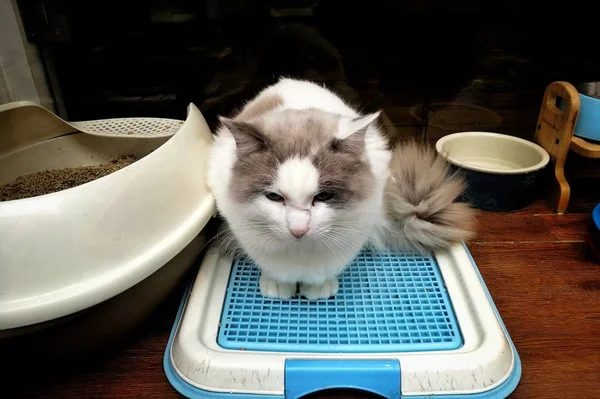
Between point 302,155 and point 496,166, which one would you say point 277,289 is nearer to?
point 302,155

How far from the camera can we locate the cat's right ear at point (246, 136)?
83 cm

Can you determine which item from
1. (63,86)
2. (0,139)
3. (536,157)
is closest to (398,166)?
(536,157)

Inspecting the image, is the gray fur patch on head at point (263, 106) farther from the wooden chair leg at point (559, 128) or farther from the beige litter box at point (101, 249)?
the wooden chair leg at point (559, 128)

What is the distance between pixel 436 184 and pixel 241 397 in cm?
71

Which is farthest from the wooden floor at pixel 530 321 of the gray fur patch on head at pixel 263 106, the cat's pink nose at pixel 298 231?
the gray fur patch on head at pixel 263 106

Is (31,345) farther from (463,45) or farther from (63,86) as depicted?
(463,45)

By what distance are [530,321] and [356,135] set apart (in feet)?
2.13

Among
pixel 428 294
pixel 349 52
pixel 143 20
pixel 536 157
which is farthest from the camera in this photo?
pixel 349 52

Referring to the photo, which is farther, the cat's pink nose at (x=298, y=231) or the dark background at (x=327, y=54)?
the dark background at (x=327, y=54)

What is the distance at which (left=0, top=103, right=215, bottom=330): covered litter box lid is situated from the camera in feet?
2.53

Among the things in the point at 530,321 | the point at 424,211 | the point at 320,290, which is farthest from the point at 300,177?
the point at 530,321

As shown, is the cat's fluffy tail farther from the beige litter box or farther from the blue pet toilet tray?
the beige litter box

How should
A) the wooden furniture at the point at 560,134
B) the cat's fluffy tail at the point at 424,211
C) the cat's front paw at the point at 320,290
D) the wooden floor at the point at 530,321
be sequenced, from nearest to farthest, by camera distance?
the wooden floor at the point at 530,321 → the cat's front paw at the point at 320,290 → the cat's fluffy tail at the point at 424,211 → the wooden furniture at the point at 560,134

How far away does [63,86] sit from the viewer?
160 centimetres
